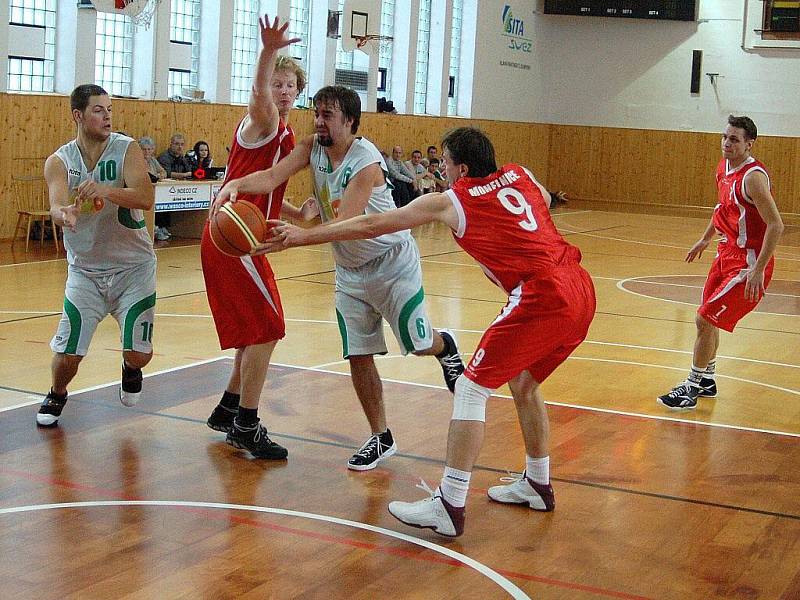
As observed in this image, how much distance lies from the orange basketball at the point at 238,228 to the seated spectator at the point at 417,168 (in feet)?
51.3

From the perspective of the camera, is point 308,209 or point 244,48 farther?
point 244,48

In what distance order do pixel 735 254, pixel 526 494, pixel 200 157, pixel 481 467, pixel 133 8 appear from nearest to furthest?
pixel 526 494 < pixel 481 467 < pixel 735 254 < pixel 133 8 < pixel 200 157

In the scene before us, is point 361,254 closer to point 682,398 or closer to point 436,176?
point 682,398

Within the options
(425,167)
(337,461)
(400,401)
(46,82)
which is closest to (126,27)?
(46,82)

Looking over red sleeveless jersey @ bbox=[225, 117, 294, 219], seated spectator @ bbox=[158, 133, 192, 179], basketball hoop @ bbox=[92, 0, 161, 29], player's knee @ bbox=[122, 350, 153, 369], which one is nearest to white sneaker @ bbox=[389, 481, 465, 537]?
red sleeveless jersey @ bbox=[225, 117, 294, 219]

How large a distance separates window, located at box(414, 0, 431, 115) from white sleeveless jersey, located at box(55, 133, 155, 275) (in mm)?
18849

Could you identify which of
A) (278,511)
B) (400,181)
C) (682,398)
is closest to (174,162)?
(400,181)

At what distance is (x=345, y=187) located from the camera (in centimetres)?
534

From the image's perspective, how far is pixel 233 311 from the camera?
18.6 ft

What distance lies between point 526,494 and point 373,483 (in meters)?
0.72

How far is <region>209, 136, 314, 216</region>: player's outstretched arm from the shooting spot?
17.2 feet

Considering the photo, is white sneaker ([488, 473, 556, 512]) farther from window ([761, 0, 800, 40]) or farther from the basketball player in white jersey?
window ([761, 0, 800, 40])

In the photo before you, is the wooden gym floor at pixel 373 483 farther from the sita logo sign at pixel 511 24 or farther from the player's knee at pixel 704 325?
the sita logo sign at pixel 511 24

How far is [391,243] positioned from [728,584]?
2269 millimetres
